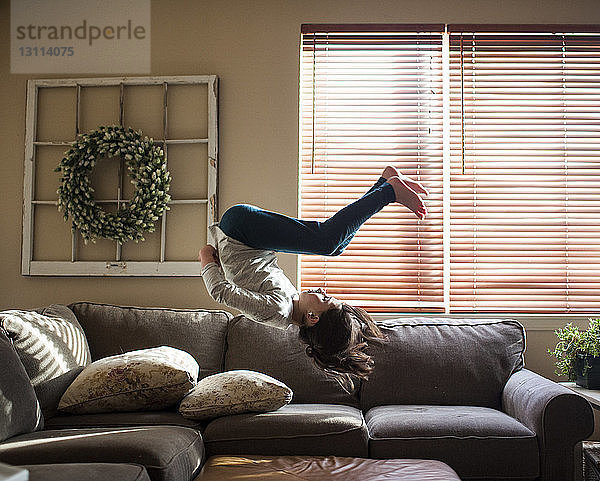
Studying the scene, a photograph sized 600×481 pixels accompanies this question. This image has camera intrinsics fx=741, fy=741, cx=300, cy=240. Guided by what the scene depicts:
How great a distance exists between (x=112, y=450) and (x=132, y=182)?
200cm

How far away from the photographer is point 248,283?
110 inches

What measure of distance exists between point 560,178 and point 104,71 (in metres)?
2.68

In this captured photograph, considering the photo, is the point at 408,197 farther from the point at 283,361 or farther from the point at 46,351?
the point at 46,351

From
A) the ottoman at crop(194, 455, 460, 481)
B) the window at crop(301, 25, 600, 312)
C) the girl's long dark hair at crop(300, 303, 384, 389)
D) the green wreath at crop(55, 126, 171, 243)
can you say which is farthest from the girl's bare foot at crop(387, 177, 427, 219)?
the green wreath at crop(55, 126, 171, 243)

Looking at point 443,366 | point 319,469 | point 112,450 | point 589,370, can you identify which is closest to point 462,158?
point 443,366

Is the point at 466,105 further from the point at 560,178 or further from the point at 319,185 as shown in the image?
the point at 319,185

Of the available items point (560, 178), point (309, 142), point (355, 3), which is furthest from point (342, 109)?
point (560, 178)

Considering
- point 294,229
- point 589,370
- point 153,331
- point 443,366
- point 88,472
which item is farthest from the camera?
point 153,331

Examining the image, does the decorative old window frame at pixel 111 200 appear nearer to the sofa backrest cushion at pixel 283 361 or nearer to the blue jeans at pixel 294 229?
the sofa backrest cushion at pixel 283 361

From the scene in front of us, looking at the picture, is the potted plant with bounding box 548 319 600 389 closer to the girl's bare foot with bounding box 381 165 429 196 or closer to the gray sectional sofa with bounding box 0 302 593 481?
the gray sectional sofa with bounding box 0 302 593 481

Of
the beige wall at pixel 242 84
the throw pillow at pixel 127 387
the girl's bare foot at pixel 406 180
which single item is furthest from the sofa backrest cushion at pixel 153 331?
the girl's bare foot at pixel 406 180

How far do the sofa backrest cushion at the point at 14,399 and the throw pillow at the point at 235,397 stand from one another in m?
0.62

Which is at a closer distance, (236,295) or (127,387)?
(236,295)

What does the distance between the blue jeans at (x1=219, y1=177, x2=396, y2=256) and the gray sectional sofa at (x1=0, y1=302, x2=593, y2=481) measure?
0.78 m
